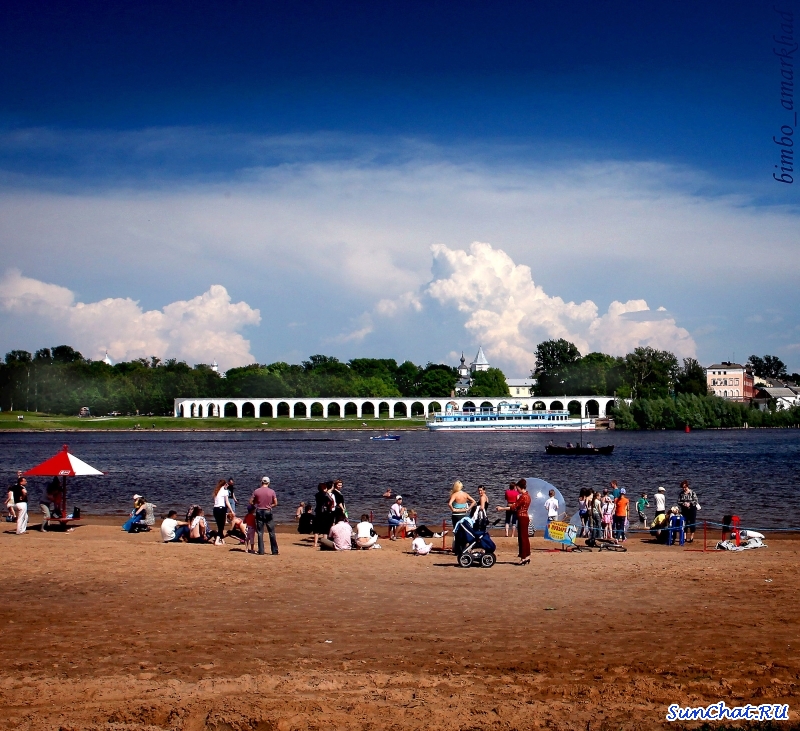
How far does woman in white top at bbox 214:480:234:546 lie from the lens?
20936mm

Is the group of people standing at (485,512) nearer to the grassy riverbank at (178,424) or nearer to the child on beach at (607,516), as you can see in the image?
the child on beach at (607,516)

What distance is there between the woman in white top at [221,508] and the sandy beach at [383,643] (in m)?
3.42

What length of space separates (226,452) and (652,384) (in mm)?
112132

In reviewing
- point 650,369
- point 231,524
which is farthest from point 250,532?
point 650,369

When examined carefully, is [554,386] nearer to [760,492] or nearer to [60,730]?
[760,492]

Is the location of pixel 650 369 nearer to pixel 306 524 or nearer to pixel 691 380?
pixel 691 380

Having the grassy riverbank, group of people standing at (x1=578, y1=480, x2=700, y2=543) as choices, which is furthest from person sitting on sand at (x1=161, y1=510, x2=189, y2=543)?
the grassy riverbank

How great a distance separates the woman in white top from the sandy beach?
3421 millimetres

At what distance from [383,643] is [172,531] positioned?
1131 centimetres

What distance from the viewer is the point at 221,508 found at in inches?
853

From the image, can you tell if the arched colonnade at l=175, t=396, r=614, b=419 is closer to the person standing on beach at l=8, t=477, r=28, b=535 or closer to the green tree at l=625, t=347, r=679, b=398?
the green tree at l=625, t=347, r=679, b=398

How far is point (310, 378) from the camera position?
188m

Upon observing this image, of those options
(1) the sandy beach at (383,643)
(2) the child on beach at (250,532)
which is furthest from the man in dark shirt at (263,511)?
(1) the sandy beach at (383,643)

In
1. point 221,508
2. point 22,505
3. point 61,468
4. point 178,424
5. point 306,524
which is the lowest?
point 178,424
